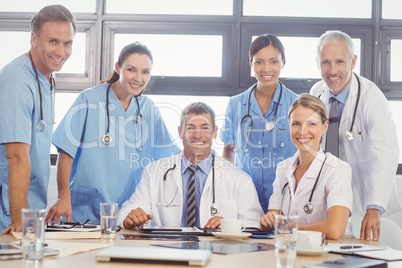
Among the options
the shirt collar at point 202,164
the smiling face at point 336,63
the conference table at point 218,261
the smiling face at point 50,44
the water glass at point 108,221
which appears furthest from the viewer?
the smiling face at point 336,63

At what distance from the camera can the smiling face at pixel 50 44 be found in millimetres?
2316

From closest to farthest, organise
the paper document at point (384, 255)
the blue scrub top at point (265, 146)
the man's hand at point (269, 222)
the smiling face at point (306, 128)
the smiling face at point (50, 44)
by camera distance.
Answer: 1. the paper document at point (384, 255)
2. the man's hand at point (269, 222)
3. the smiling face at point (306, 128)
4. the smiling face at point (50, 44)
5. the blue scrub top at point (265, 146)

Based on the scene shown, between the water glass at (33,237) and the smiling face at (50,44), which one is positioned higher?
the smiling face at (50,44)

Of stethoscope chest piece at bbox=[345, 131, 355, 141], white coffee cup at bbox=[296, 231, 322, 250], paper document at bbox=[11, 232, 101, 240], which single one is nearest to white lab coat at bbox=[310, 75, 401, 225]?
stethoscope chest piece at bbox=[345, 131, 355, 141]

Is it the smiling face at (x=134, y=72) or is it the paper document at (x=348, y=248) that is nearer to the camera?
the paper document at (x=348, y=248)

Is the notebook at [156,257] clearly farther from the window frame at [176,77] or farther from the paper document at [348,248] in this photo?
the window frame at [176,77]

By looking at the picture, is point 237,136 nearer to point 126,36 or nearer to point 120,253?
point 126,36

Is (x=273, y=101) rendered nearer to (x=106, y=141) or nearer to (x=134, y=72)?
(x=134, y=72)

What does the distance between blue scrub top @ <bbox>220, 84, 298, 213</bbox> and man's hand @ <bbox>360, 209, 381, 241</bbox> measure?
59 centimetres

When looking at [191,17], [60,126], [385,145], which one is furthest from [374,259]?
[191,17]

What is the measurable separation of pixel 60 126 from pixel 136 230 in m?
0.92

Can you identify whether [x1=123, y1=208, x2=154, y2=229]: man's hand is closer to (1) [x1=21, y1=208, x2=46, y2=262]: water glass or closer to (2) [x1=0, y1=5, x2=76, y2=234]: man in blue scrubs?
(2) [x1=0, y1=5, x2=76, y2=234]: man in blue scrubs

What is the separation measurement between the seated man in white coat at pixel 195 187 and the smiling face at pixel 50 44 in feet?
2.22

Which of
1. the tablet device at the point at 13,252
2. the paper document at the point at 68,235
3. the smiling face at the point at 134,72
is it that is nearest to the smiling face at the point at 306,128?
the smiling face at the point at 134,72
